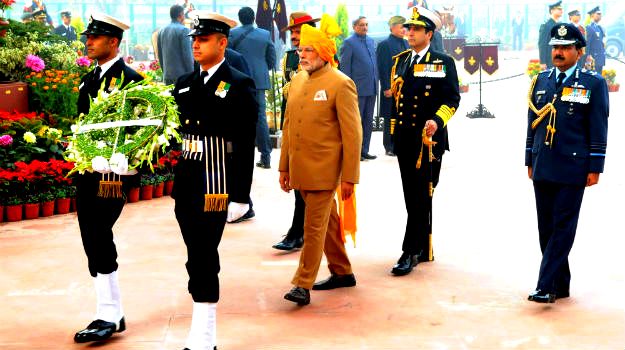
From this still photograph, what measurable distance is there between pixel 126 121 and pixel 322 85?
56.9 inches

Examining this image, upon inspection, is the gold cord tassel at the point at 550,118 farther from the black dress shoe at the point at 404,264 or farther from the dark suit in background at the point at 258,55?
the dark suit in background at the point at 258,55

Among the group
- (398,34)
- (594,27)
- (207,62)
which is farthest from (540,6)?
(207,62)

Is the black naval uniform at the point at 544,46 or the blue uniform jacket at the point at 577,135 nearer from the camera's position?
the blue uniform jacket at the point at 577,135

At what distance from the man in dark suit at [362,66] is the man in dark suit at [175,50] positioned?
201 centimetres

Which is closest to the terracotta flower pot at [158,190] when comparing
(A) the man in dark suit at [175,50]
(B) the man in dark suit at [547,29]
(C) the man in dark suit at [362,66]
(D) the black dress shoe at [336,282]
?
(A) the man in dark suit at [175,50]

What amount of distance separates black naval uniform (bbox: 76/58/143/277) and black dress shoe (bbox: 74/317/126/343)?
0.29 meters

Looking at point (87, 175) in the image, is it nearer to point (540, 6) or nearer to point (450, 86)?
point (450, 86)

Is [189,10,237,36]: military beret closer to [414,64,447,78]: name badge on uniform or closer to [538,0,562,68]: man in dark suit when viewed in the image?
[414,64,447,78]: name badge on uniform

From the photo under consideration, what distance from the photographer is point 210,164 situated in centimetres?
560

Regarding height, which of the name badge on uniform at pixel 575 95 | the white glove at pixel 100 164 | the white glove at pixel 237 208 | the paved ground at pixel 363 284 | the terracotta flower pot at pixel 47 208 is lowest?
the paved ground at pixel 363 284

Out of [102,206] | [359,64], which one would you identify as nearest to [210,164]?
[102,206]

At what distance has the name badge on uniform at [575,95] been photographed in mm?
6516

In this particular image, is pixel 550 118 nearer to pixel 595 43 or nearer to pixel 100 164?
pixel 100 164

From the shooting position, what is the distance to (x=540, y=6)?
41500 mm
